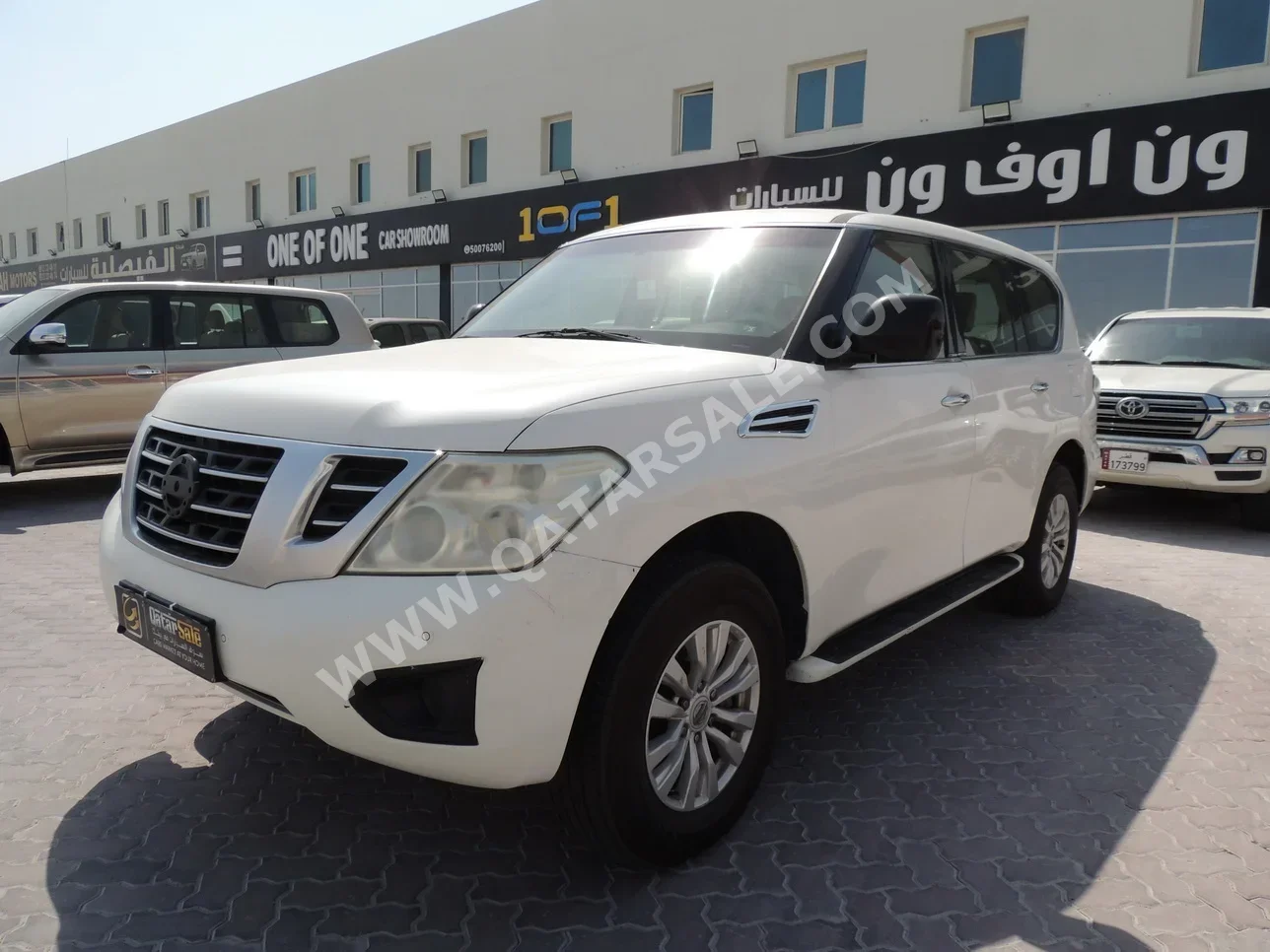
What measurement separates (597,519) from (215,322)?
25.0 ft

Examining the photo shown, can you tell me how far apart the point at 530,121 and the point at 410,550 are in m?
21.1

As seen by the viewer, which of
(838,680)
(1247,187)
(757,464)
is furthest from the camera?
(1247,187)

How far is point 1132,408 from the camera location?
7.85 meters

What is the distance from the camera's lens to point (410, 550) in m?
2.12

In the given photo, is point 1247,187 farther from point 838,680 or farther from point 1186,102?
point 838,680

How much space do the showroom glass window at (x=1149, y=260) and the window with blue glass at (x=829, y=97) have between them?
140 inches

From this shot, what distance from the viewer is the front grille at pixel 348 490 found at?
216cm

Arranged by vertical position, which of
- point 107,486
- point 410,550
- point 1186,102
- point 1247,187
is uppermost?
point 1186,102

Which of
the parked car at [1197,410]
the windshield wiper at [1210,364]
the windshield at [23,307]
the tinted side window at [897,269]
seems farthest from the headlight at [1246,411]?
the windshield at [23,307]

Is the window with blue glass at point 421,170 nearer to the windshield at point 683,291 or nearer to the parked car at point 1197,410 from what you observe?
the parked car at point 1197,410

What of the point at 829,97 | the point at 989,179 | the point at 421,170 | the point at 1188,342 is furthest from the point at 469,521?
the point at 421,170

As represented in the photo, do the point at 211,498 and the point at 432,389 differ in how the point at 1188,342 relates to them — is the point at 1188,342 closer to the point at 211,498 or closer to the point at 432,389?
the point at 432,389

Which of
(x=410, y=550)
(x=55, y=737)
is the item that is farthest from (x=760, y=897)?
(x=55, y=737)

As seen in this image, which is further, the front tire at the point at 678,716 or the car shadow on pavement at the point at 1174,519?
the car shadow on pavement at the point at 1174,519
